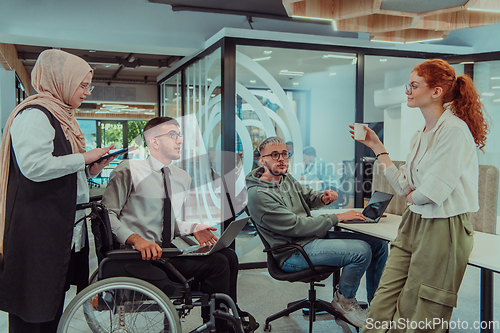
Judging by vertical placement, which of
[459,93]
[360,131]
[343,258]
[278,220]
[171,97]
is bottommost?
[343,258]

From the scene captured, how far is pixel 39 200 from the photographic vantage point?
1687 millimetres

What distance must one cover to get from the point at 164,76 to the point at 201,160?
136 inches

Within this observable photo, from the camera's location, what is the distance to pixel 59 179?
1.73m

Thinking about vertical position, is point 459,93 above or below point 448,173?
above

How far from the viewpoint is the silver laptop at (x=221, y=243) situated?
192 cm

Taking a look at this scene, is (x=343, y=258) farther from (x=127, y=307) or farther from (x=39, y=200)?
(x=39, y=200)

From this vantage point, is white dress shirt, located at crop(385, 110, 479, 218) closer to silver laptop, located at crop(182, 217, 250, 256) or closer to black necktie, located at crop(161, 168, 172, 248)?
silver laptop, located at crop(182, 217, 250, 256)

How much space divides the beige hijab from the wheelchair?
340 mm

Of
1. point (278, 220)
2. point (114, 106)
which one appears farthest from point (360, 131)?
point (114, 106)

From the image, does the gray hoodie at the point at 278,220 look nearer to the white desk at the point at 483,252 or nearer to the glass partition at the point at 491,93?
the white desk at the point at 483,252

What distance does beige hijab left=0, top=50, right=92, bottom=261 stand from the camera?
5.60 ft

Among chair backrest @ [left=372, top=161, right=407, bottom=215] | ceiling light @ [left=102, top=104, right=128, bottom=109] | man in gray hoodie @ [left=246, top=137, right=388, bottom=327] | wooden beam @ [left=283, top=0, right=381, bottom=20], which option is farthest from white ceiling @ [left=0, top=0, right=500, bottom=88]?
ceiling light @ [left=102, top=104, right=128, bottom=109]

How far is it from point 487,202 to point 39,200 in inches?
96.2

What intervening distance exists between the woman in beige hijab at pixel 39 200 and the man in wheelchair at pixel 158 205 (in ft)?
0.69
